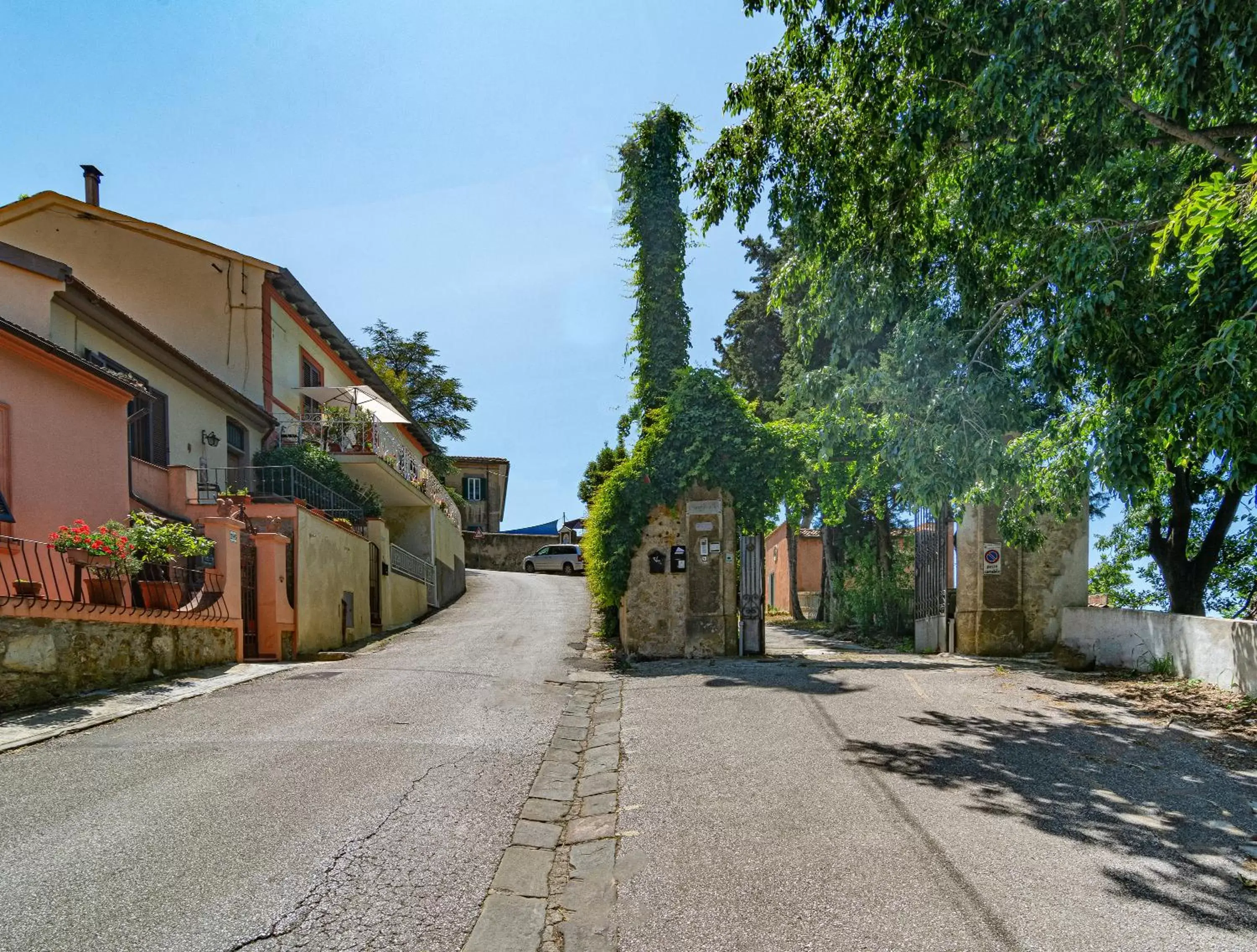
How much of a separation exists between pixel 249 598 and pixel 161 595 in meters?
2.60

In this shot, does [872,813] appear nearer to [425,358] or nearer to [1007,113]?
[1007,113]

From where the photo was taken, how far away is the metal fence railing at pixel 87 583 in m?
7.82

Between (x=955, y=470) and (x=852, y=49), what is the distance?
189 inches

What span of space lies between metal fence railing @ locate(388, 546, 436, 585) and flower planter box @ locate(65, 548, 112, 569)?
34.7 feet

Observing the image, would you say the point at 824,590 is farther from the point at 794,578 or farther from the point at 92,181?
the point at 92,181

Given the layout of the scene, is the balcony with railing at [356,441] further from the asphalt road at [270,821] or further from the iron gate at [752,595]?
the asphalt road at [270,821]

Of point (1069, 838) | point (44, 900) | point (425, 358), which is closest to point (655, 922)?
point (1069, 838)

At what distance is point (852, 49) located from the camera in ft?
29.8

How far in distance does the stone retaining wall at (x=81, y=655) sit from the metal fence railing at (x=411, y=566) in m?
9.43

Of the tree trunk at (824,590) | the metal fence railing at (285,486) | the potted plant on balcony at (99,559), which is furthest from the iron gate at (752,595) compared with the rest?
the tree trunk at (824,590)

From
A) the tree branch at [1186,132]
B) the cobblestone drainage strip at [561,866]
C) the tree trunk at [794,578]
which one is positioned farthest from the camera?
the tree trunk at [794,578]

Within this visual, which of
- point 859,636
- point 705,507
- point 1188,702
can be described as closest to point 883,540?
point 859,636

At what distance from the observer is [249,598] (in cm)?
1218

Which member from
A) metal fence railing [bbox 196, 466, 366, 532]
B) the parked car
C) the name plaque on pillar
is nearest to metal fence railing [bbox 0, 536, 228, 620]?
metal fence railing [bbox 196, 466, 366, 532]
